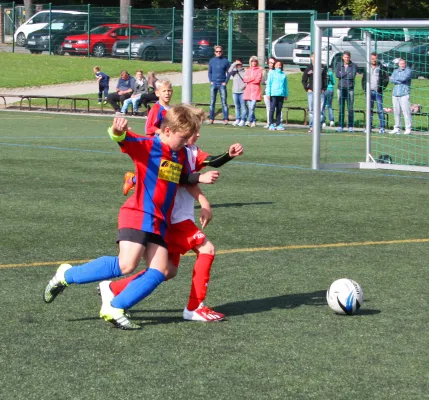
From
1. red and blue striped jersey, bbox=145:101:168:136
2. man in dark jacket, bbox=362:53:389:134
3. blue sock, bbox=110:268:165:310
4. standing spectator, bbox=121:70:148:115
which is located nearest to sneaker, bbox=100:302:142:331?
blue sock, bbox=110:268:165:310

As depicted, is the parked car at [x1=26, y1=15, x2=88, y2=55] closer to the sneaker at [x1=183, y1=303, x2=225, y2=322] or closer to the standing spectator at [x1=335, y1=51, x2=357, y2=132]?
the standing spectator at [x1=335, y1=51, x2=357, y2=132]

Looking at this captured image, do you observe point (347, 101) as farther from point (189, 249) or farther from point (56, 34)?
point (56, 34)

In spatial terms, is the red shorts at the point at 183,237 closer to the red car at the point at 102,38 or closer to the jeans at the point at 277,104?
the jeans at the point at 277,104

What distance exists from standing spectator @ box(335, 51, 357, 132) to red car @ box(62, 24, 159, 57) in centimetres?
1844

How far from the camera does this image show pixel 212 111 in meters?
26.8

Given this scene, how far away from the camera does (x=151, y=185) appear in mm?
6016

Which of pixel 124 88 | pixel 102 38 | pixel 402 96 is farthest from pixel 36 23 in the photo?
pixel 402 96

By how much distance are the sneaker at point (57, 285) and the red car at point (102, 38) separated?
117ft

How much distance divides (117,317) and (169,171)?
3.00 feet

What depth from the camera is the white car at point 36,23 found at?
43625 millimetres

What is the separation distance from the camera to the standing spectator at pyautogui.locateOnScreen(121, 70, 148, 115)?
29.2 meters

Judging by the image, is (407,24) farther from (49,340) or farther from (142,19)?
(142,19)

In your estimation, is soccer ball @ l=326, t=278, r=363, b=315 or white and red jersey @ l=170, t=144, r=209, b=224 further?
soccer ball @ l=326, t=278, r=363, b=315

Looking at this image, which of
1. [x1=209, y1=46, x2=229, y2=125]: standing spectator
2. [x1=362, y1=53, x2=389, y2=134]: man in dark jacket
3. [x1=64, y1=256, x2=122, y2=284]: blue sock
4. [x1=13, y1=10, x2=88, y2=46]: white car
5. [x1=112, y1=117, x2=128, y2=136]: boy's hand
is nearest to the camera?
[x1=112, y1=117, x2=128, y2=136]: boy's hand
